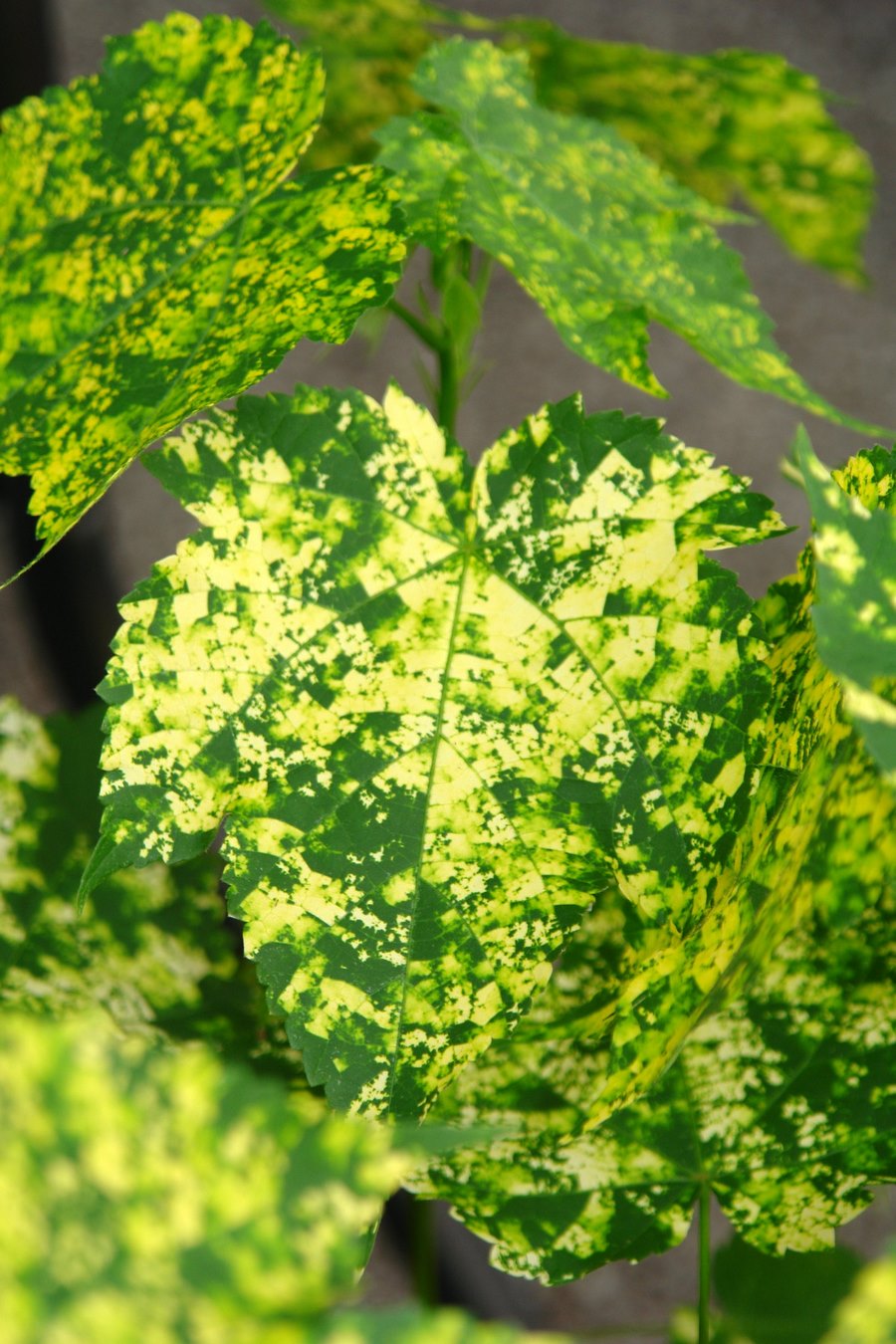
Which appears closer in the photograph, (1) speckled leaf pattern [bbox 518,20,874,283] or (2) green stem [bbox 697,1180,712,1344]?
(2) green stem [bbox 697,1180,712,1344]

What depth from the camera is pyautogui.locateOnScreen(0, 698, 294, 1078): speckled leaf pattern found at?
1.42ft

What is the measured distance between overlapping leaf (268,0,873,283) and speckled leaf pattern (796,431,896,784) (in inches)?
14.5

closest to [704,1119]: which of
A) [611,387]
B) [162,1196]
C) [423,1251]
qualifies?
[423,1251]

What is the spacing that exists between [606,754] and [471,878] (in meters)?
0.05

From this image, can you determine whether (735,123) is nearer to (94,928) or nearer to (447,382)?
(447,382)

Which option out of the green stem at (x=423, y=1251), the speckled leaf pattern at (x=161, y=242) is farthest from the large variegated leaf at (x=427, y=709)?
the green stem at (x=423, y=1251)

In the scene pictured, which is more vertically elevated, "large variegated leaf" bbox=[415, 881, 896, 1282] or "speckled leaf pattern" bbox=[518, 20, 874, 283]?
"speckled leaf pattern" bbox=[518, 20, 874, 283]

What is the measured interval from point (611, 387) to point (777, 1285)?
66 cm

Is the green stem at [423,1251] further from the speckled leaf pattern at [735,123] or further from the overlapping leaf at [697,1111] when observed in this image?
the speckled leaf pattern at [735,123]

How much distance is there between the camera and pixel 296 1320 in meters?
0.16

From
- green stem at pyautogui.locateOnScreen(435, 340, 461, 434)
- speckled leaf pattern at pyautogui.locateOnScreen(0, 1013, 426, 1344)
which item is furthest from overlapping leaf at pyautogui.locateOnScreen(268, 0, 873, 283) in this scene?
speckled leaf pattern at pyautogui.locateOnScreen(0, 1013, 426, 1344)

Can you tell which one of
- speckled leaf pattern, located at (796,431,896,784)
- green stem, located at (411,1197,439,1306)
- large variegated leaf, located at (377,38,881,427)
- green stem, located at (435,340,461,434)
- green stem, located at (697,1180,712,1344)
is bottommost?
green stem, located at (411,1197,439,1306)

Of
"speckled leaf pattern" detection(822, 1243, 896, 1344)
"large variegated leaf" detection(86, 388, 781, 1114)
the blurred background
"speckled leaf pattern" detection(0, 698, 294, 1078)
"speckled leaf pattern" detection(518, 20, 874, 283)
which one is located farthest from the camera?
the blurred background

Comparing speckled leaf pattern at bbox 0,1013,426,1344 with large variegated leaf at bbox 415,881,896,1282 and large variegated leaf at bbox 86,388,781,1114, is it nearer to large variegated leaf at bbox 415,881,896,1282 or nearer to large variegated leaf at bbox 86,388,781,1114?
large variegated leaf at bbox 86,388,781,1114
